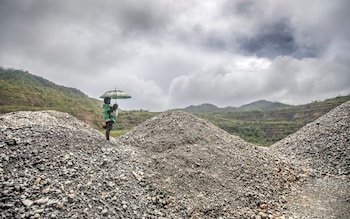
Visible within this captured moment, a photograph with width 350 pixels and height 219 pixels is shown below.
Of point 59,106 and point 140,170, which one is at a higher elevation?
point 59,106

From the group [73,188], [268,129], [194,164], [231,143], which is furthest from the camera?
[268,129]

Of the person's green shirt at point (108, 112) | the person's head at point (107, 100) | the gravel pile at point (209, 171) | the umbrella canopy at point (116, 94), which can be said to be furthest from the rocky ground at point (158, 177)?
the umbrella canopy at point (116, 94)

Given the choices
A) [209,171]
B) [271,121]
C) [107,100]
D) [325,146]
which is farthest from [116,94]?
[271,121]

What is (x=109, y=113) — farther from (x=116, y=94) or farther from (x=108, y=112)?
(x=116, y=94)

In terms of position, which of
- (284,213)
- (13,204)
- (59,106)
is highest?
(59,106)

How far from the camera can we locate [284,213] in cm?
862

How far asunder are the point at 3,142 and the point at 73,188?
11.4 feet

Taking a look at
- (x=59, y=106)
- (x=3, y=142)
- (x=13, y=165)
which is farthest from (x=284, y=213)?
(x=59, y=106)

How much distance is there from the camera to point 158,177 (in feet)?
30.9

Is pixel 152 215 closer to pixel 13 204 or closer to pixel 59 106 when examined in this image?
pixel 13 204

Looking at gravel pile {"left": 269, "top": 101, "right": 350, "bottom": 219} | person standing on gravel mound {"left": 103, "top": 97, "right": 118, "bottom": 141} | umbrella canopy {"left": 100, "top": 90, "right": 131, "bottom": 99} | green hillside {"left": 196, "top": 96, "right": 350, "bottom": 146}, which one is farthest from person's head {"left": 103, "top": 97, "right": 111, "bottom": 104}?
green hillside {"left": 196, "top": 96, "right": 350, "bottom": 146}

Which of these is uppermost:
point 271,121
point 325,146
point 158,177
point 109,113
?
point 271,121

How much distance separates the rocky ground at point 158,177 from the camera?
7207 millimetres

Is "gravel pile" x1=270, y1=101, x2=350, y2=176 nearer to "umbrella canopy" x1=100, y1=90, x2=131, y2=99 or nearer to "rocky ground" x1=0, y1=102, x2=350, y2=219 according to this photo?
"rocky ground" x1=0, y1=102, x2=350, y2=219
